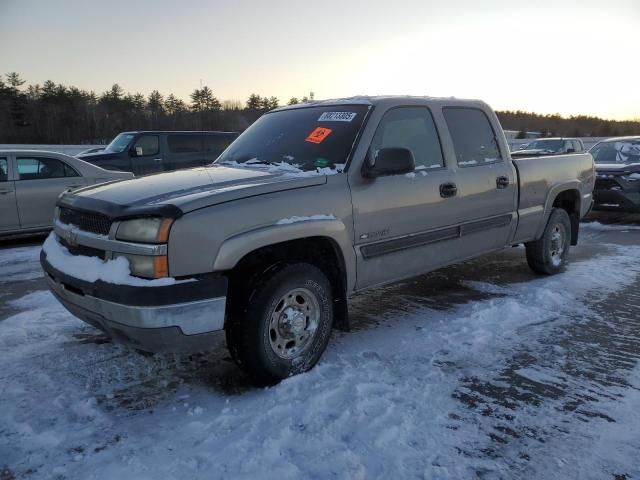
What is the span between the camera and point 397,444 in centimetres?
260

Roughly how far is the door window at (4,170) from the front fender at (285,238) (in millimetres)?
6780

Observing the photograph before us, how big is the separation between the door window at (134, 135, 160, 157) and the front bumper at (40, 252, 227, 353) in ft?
33.4

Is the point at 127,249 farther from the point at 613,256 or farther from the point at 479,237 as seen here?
the point at 613,256

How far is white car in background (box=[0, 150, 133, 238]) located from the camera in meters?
7.98

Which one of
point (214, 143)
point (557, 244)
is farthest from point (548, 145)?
point (557, 244)

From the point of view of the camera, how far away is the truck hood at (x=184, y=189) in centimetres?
291

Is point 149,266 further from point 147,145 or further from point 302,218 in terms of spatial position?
point 147,145

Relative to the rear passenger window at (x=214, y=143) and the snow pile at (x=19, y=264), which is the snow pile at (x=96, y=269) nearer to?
the snow pile at (x=19, y=264)

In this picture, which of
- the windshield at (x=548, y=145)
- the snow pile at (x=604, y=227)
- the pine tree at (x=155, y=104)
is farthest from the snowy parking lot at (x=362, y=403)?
the pine tree at (x=155, y=104)

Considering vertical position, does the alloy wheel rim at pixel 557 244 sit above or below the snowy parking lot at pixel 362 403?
above

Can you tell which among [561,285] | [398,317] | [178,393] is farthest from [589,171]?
[178,393]

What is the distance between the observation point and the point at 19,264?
6867mm

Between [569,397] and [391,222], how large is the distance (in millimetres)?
1619

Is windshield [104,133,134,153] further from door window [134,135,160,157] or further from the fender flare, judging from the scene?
the fender flare
